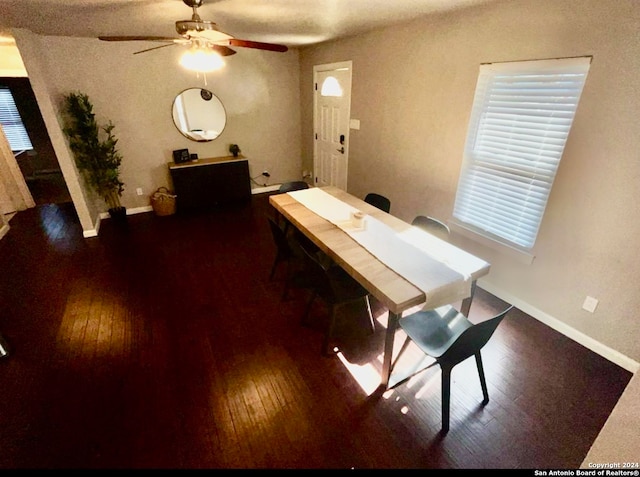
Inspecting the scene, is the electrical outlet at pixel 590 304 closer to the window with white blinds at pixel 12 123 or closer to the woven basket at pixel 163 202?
the woven basket at pixel 163 202

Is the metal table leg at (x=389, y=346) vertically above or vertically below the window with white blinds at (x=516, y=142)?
below

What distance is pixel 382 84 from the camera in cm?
334

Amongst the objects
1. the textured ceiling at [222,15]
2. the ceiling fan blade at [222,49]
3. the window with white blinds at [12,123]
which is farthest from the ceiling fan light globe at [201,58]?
the window with white blinds at [12,123]

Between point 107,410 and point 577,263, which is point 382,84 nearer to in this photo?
point 577,263

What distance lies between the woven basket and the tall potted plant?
0.45 m

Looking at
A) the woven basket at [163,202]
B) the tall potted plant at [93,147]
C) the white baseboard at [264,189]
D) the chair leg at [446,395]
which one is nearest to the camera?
the chair leg at [446,395]

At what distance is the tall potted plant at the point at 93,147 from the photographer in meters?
3.52

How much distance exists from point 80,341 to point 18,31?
3.07 metres

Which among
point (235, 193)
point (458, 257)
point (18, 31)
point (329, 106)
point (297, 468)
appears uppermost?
point (18, 31)

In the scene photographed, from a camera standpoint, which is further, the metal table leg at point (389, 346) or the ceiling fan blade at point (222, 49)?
the ceiling fan blade at point (222, 49)

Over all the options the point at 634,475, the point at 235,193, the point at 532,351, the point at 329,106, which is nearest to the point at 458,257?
the point at 532,351

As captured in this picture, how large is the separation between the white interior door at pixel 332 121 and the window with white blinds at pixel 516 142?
6.34 feet

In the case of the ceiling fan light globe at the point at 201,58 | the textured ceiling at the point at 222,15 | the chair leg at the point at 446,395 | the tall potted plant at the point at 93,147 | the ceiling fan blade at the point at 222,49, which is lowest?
the chair leg at the point at 446,395

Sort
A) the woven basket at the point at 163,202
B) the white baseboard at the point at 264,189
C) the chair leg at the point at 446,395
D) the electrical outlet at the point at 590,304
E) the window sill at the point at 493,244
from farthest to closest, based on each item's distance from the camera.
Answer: the white baseboard at the point at 264,189
the woven basket at the point at 163,202
the window sill at the point at 493,244
the electrical outlet at the point at 590,304
the chair leg at the point at 446,395
